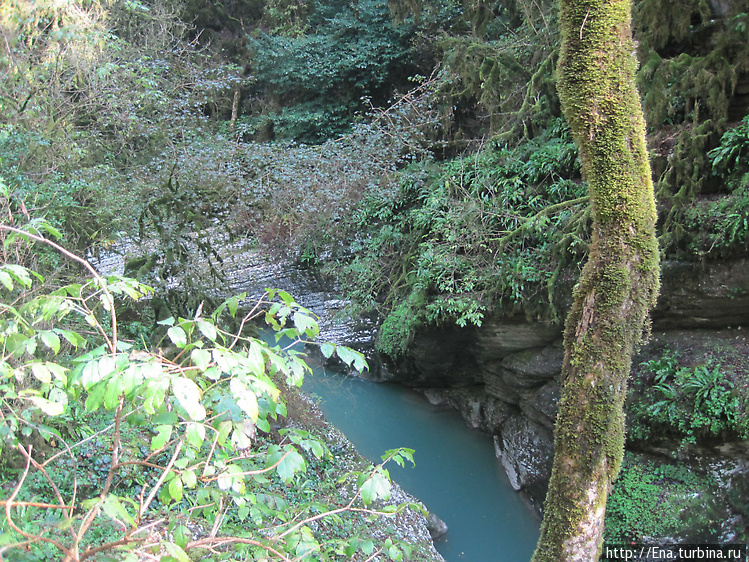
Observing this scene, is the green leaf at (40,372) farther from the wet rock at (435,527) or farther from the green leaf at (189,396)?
the wet rock at (435,527)

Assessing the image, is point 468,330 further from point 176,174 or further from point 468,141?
point 176,174

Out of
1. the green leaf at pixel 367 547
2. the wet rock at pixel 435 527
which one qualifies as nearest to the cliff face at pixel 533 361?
the wet rock at pixel 435 527

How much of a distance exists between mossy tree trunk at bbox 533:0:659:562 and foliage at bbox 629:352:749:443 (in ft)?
9.53

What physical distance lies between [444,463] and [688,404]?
377 centimetres

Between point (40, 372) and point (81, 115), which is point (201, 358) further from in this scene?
point (81, 115)

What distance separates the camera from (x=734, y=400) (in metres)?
4.87

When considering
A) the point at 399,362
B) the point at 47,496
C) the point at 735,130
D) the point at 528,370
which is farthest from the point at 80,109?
the point at 735,130

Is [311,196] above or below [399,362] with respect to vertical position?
above

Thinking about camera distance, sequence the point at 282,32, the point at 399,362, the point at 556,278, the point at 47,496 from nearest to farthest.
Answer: the point at 47,496 → the point at 556,278 → the point at 399,362 → the point at 282,32

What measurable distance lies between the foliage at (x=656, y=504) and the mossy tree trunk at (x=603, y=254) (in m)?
2.90

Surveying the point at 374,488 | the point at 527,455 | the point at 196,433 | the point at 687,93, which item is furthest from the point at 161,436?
the point at 687,93

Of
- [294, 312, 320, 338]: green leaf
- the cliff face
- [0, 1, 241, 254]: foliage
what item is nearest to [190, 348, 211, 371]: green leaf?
[294, 312, 320, 338]: green leaf

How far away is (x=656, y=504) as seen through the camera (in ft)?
17.0

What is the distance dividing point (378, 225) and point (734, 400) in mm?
5987
